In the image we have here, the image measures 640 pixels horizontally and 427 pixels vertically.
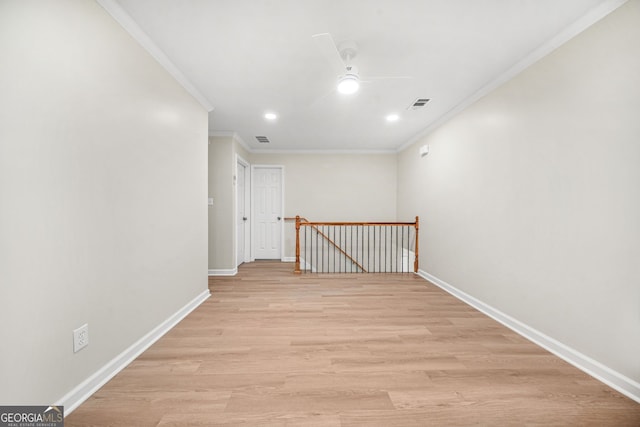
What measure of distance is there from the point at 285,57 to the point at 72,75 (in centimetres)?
148

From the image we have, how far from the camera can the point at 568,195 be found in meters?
1.93

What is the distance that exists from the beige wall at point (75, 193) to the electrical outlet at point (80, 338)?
0.09ft

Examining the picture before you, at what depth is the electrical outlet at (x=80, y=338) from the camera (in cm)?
147

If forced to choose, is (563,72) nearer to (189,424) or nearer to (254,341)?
(254,341)

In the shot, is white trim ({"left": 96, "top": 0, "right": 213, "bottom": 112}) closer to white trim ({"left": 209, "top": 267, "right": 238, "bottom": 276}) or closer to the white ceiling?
the white ceiling

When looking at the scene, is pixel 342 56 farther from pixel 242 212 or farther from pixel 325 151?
pixel 242 212

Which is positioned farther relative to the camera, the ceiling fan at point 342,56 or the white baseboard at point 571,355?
the ceiling fan at point 342,56

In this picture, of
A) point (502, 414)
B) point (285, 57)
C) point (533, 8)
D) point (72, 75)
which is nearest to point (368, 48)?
point (285, 57)

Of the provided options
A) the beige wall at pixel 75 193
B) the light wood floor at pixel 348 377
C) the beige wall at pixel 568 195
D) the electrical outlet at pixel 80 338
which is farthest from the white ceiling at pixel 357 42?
the light wood floor at pixel 348 377

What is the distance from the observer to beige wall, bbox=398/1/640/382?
5.23 feet

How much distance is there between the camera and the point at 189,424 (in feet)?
4.40

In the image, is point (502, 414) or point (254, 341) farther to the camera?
point (254, 341)

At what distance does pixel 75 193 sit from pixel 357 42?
2178 mm

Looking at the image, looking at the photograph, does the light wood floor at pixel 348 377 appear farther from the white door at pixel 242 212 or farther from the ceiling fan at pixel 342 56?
the white door at pixel 242 212
